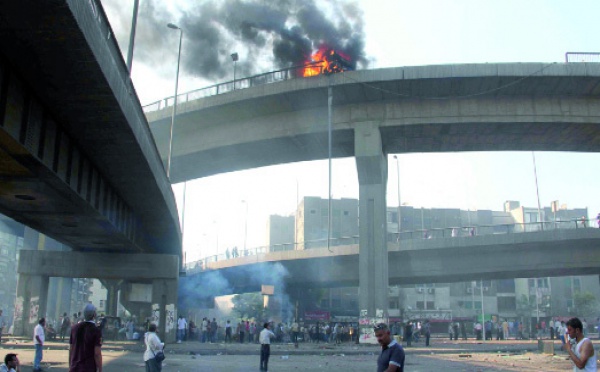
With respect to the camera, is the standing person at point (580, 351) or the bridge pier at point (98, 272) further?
the bridge pier at point (98, 272)

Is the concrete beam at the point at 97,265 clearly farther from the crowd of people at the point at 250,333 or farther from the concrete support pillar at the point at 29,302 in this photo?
the crowd of people at the point at 250,333

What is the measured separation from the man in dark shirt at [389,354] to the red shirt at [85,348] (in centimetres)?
356

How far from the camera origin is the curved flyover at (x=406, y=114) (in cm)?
2959

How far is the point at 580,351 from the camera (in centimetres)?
730

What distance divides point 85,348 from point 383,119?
85.9ft

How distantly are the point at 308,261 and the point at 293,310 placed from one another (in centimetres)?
3212

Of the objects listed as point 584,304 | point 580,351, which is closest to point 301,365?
point 580,351

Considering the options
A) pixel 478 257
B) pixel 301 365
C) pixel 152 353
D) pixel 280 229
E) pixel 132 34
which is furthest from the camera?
pixel 280 229

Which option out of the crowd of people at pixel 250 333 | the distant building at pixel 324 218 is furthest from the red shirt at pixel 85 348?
the distant building at pixel 324 218

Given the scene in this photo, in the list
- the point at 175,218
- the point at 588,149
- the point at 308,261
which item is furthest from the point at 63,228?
the point at 588,149

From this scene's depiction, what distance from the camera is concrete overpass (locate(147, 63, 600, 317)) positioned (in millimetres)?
29766

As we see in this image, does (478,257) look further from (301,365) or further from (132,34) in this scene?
(132,34)

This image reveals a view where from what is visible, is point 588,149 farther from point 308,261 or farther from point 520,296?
point 520,296

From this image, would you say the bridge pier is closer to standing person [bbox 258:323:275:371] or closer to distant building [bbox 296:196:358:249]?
standing person [bbox 258:323:275:371]
